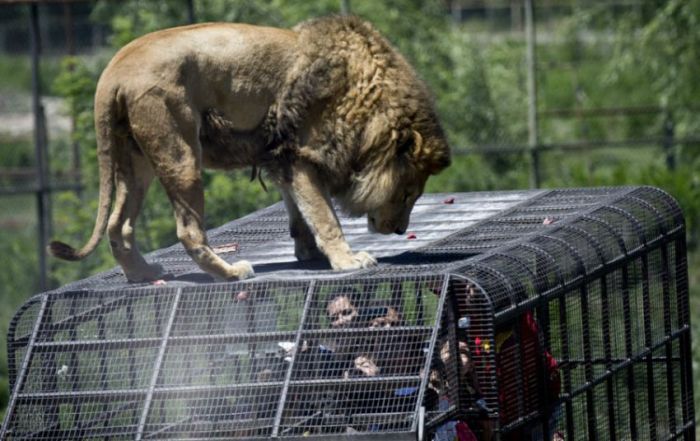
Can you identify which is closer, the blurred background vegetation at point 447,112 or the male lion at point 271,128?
the male lion at point 271,128

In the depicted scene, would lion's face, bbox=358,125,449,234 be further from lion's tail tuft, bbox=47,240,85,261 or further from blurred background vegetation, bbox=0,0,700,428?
blurred background vegetation, bbox=0,0,700,428

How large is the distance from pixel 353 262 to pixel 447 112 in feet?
27.1

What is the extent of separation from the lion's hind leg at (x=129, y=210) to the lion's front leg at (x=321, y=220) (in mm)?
715

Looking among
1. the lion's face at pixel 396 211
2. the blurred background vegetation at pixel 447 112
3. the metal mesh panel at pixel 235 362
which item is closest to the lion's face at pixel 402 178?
the lion's face at pixel 396 211

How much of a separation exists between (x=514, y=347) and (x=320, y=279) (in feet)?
3.01

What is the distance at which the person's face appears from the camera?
20.7 feet

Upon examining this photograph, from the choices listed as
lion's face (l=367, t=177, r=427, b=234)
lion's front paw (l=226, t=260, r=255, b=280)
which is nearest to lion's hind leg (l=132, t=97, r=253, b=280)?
lion's front paw (l=226, t=260, r=255, b=280)

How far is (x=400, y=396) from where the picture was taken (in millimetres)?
5836

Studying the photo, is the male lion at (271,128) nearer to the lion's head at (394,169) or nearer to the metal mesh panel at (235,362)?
the lion's head at (394,169)

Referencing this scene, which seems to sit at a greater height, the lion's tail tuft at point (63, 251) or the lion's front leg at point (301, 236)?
the lion's tail tuft at point (63, 251)

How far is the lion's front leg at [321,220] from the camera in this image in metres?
6.88

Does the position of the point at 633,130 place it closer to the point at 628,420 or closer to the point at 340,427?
the point at 628,420

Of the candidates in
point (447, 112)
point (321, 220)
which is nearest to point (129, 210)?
point (321, 220)

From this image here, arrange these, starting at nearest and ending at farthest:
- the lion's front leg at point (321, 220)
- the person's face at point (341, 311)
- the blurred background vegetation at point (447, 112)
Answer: the person's face at point (341, 311)
the lion's front leg at point (321, 220)
the blurred background vegetation at point (447, 112)
